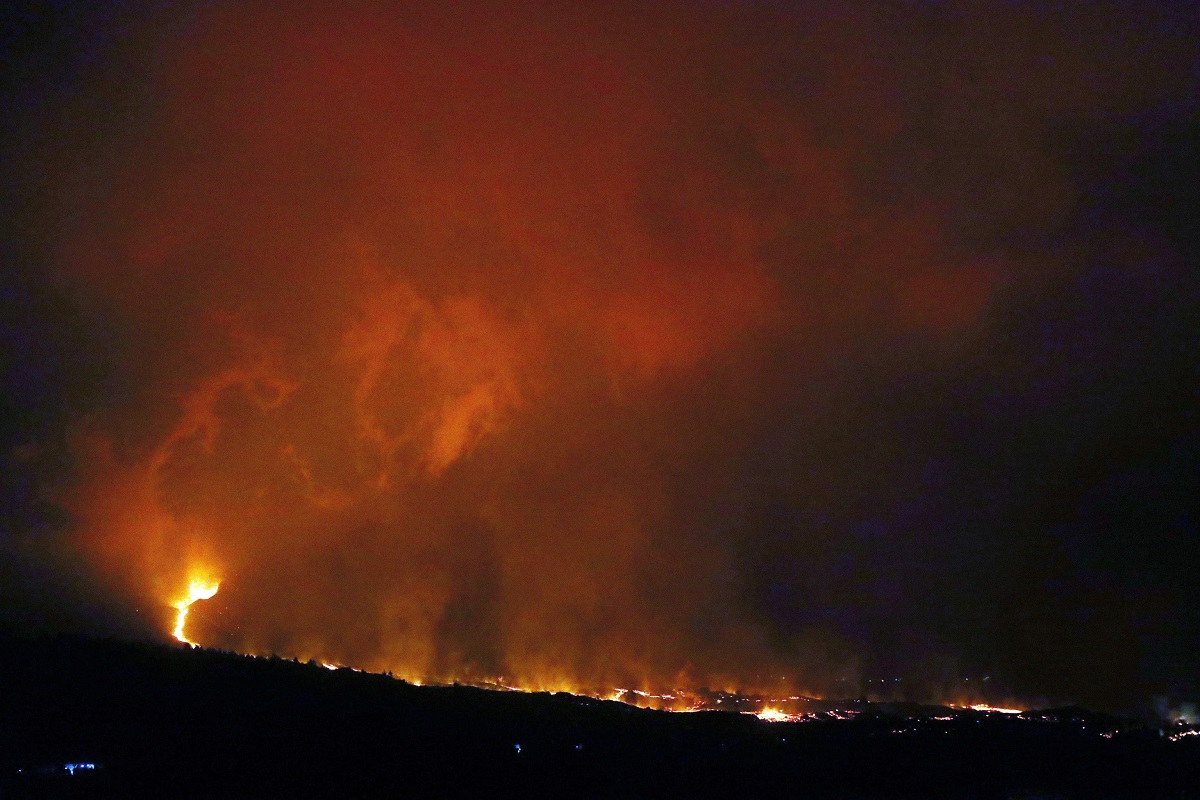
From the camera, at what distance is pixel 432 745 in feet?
117

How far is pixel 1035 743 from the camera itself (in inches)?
2138

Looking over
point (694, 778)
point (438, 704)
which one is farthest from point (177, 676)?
point (694, 778)

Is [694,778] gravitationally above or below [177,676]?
below

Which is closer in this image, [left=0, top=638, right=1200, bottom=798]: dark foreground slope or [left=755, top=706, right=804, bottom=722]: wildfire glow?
[left=0, top=638, right=1200, bottom=798]: dark foreground slope

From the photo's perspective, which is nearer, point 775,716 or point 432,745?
point 432,745

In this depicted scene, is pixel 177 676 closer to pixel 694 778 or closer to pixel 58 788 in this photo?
pixel 58 788

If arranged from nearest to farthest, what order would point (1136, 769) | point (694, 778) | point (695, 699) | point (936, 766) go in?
point (694, 778)
point (936, 766)
point (1136, 769)
point (695, 699)

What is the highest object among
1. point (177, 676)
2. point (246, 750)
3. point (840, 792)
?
point (177, 676)

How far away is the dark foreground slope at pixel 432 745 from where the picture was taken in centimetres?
2869

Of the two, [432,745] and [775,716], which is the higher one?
[775,716]

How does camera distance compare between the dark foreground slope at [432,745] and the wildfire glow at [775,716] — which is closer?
the dark foreground slope at [432,745]

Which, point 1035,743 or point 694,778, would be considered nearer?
point 694,778

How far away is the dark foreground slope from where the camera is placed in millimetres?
28688

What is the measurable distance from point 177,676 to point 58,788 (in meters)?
8.62
